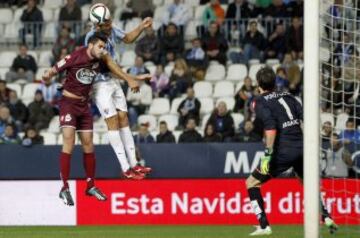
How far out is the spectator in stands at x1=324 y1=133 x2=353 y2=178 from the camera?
66.2 ft

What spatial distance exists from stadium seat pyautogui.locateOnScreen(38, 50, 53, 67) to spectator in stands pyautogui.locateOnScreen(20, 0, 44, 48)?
526 millimetres

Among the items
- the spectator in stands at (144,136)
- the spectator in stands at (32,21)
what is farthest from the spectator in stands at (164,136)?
the spectator in stands at (32,21)

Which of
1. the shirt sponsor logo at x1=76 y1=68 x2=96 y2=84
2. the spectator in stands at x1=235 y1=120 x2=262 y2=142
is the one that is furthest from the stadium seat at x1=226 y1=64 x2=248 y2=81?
the shirt sponsor logo at x1=76 y1=68 x2=96 y2=84

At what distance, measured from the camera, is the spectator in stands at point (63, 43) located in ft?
86.3

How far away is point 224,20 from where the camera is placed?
86.2ft

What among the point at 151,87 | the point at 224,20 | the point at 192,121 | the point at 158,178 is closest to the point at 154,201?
the point at 158,178

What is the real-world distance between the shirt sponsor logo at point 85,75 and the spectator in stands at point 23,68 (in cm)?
990

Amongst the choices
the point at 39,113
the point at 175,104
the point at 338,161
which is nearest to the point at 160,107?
the point at 175,104

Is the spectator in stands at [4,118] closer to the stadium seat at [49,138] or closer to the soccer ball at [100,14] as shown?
the stadium seat at [49,138]

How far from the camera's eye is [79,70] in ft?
54.3

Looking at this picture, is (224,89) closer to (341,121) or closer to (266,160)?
(341,121)

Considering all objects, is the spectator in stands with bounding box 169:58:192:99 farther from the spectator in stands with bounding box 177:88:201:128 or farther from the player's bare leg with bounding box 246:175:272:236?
the player's bare leg with bounding box 246:175:272:236

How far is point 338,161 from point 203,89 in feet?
17.4

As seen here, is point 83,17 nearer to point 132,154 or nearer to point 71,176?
point 71,176
